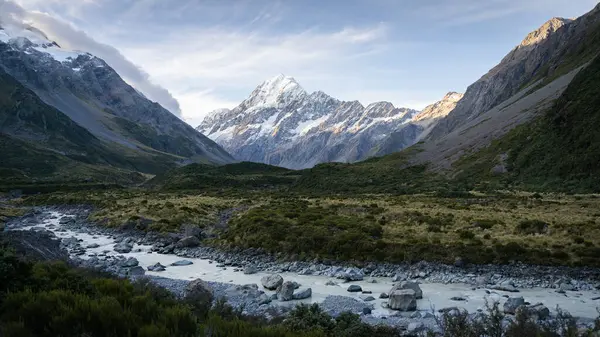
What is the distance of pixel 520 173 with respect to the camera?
246 feet

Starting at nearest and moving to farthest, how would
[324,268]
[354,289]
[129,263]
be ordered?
[354,289], [324,268], [129,263]

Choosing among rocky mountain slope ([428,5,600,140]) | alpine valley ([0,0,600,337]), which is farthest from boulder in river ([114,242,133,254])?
rocky mountain slope ([428,5,600,140])

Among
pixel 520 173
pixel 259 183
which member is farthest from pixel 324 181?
pixel 520 173

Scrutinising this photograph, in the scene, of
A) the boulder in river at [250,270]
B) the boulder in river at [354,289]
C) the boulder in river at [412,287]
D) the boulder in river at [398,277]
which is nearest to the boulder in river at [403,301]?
the boulder in river at [412,287]

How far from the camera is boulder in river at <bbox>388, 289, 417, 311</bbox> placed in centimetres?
1664

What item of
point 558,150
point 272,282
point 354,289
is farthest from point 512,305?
point 558,150

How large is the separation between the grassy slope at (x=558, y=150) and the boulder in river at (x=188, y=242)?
168 feet

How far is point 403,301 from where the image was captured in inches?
660

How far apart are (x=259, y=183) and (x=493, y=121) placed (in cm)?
7298

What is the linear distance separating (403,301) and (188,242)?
72.5 feet

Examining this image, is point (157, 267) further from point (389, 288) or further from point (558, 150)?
point (558, 150)

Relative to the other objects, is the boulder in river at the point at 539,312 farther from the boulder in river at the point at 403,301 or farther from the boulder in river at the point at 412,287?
the boulder in river at the point at 412,287

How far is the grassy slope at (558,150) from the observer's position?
61625 mm

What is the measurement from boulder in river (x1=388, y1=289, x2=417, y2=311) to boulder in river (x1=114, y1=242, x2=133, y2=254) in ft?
77.4
